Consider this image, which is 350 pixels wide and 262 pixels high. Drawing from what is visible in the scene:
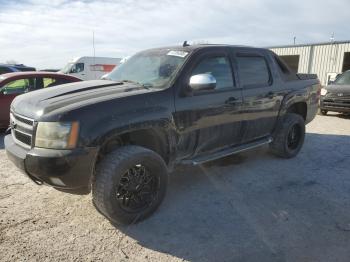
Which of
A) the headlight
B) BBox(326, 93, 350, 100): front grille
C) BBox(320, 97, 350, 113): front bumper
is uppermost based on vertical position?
the headlight

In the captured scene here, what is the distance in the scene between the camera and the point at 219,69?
14.1 feet

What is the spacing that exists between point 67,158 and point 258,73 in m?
3.20

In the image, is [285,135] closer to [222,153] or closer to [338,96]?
[222,153]

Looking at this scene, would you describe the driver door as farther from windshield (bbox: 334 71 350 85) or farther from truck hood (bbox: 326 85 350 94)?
windshield (bbox: 334 71 350 85)

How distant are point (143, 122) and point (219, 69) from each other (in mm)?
1508

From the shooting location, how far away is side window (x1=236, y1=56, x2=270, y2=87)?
459 cm

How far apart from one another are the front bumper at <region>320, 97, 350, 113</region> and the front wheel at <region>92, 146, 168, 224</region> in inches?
355

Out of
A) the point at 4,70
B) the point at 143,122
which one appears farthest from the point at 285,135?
the point at 4,70

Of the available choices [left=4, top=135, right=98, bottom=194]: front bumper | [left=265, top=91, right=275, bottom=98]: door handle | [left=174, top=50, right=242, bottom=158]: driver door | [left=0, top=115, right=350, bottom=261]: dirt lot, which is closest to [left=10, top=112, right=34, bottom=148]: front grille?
[left=4, top=135, right=98, bottom=194]: front bumper

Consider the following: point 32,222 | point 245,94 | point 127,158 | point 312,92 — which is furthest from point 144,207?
point 312,92

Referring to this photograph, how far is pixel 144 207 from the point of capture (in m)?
3.46

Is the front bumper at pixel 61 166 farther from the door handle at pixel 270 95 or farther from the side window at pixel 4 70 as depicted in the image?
the side window at pixel 4 70

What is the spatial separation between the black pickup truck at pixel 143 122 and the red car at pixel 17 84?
4068 mm

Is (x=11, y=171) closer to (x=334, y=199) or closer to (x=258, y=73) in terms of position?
(x=258, y=73)
